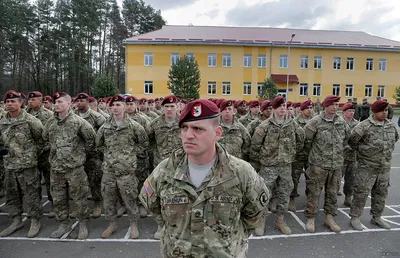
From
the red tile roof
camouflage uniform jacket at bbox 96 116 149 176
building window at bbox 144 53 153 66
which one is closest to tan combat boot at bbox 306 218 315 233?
camouflage uniform jacket at bbox 96 116 149 176

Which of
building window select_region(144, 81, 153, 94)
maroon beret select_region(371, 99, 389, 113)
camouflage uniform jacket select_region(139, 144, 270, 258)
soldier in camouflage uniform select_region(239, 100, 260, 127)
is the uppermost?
building window select_region(144, 81, 153, 94)

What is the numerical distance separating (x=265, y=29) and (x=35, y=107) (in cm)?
3133

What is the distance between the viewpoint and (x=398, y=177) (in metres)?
7.80

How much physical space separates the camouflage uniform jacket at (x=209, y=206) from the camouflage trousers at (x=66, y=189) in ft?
9.53

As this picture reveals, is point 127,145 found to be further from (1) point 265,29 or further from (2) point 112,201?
(1) point 265,29

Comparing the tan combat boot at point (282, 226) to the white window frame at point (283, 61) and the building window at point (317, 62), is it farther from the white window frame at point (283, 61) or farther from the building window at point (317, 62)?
the building window at point (317, 62)

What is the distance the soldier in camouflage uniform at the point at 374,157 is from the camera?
177 inches

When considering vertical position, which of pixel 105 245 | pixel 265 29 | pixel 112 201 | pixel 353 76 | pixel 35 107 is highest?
pixel 265 29

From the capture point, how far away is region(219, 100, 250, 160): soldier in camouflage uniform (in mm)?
4897

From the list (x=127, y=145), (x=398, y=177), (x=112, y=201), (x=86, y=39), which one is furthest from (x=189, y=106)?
(x=86, y=39)

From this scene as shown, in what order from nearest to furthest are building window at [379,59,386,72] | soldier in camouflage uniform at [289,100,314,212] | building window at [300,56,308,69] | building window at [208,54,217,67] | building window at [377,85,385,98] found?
soldier in camouflage uniform at [289,100,314,212]
building window at [208,54,217,67]
building window at [300,56,308,69]
building window at [379,59,386,72]
building window at [377,85,385,98]

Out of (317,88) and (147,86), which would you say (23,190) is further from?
(317,88)

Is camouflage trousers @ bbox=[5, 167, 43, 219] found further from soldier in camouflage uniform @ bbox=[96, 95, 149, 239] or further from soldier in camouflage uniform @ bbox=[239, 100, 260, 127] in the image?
soldier in camouflage uniform @ bbox=[239, 100, 260, 127]

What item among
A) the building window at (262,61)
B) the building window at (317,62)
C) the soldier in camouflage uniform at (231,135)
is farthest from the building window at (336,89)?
the soldier in camouflage uniform at (231,135)
